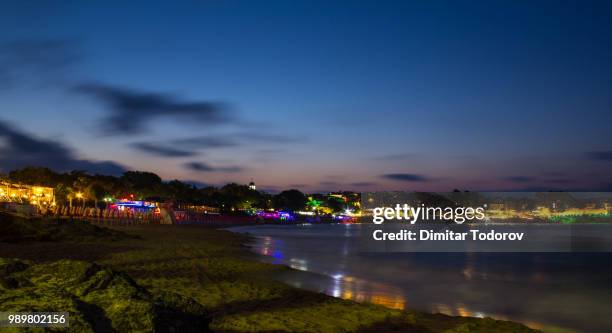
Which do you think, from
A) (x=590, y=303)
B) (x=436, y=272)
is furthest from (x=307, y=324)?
(x=436, y=272)

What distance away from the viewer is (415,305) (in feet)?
46.5

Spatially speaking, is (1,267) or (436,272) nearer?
(1,267)

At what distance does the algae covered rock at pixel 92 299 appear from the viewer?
4477mm

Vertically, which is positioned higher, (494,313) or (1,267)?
(1,267)

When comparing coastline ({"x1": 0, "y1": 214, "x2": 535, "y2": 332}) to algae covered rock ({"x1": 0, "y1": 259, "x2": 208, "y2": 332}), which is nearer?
algae covered rock ({"x1": 0, "y1": 259, "x2": 208, "y2": 332})

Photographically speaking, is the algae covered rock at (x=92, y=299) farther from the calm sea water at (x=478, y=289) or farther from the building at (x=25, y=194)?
the building at (x=25, y=194)

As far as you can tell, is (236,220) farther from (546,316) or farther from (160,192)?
(546,316)

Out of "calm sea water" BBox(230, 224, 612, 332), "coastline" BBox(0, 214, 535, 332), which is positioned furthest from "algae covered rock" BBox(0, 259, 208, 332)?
"calm sea water" BBox(230, 224, 612, 332)

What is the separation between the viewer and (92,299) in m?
5.01

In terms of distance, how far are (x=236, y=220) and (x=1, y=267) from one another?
4434 inches

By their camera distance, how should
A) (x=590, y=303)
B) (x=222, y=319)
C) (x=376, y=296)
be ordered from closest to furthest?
1. (x=222, y=319)
2. (x=376, y=296)
3. (x=590, y=303)

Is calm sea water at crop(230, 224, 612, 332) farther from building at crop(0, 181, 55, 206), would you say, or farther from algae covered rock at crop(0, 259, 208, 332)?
building at crop(0, 181, 55, 206)

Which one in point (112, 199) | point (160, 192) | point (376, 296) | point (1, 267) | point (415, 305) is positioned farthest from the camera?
point (160, 192)

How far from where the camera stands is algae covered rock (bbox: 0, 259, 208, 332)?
448 centimetres
